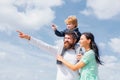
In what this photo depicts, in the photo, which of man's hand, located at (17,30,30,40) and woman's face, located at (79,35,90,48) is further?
man's hand, located at (17,30,30,40)

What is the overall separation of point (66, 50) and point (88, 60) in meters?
1.04

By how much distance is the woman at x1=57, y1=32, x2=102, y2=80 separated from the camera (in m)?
10.1

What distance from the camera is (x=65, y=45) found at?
35.8ft

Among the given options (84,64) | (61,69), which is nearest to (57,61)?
(61,69)

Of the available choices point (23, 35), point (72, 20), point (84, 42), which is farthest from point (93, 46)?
point (23, 35)

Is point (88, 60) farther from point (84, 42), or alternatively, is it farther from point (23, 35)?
point (23, 35)

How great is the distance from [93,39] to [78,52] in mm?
769

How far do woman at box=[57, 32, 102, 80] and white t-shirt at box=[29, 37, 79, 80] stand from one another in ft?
1.58

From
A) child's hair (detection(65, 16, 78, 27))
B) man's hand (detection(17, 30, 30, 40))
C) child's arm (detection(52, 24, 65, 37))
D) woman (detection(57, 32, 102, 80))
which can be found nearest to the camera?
woman (detection(57, 32, 102, 80))

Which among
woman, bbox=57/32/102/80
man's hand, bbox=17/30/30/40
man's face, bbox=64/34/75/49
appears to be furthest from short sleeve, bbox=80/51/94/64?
man's hand, bbox=17/30/30/40

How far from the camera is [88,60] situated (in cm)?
1018

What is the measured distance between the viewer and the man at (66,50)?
10.8 metres

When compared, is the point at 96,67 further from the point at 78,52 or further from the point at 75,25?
the point at 75,25

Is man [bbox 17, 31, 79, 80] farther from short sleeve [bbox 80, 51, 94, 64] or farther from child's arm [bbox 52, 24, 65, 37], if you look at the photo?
child's arm [bbox 52, 24, 65, 37]
